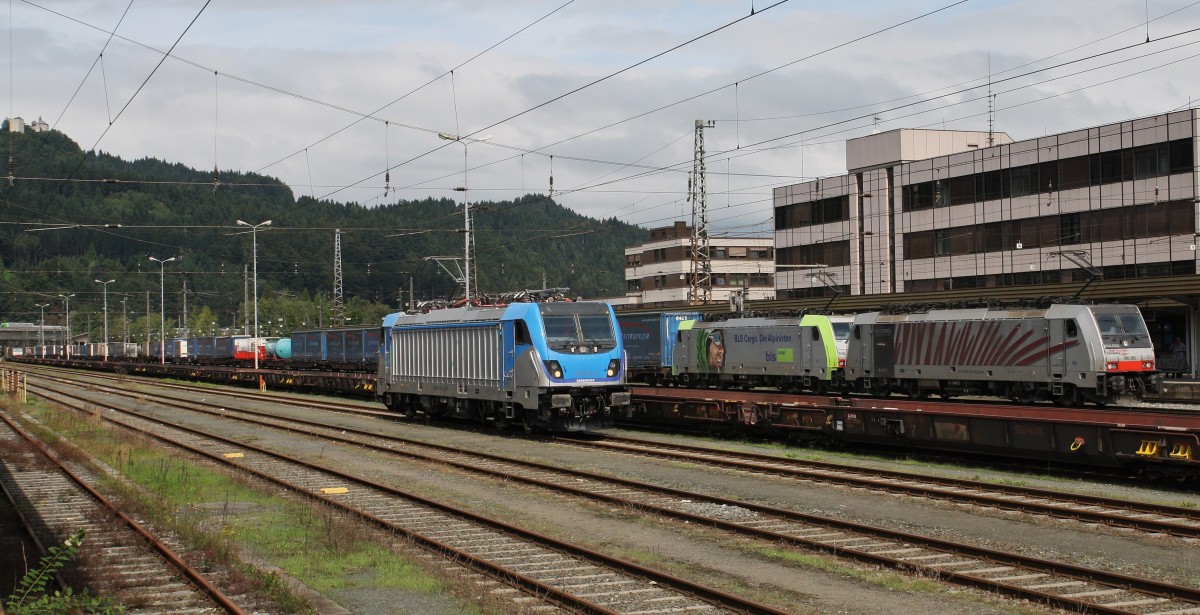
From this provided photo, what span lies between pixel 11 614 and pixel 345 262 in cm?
12149

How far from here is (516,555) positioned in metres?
12.3

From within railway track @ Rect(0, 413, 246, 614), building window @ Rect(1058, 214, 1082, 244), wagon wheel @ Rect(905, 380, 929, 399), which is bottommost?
railway track @ Rect(0, 413, 246, 614)

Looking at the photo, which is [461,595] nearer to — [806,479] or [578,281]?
[806,479]

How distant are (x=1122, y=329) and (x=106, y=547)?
84.3 feet

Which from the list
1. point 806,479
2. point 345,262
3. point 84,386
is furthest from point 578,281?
point 806,479

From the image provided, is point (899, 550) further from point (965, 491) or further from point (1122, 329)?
point (1122, 329)

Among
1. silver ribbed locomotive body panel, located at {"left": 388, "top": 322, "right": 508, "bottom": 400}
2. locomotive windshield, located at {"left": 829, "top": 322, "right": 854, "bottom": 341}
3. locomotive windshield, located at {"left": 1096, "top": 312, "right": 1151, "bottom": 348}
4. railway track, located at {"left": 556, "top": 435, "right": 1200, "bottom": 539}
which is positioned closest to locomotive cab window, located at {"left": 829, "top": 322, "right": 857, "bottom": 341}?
locomotive windshield, located at {"left": 829, "top": 322, "right": 854, "bottom": 341}

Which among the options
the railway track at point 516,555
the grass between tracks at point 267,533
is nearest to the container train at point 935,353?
the railway track at point 516,555

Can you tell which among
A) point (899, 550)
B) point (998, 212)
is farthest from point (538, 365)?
point (998, 212)

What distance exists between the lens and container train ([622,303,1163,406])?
94.0 ft

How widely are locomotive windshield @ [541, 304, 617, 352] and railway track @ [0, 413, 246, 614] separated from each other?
34.9 ft

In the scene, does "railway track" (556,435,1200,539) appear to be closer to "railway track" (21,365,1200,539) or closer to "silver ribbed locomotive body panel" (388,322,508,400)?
"railway track" (21,365,1200,539)

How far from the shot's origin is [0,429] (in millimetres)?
31469

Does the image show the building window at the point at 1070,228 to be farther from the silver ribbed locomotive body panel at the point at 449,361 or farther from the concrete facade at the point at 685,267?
the concrete facade at the point at 685,267
